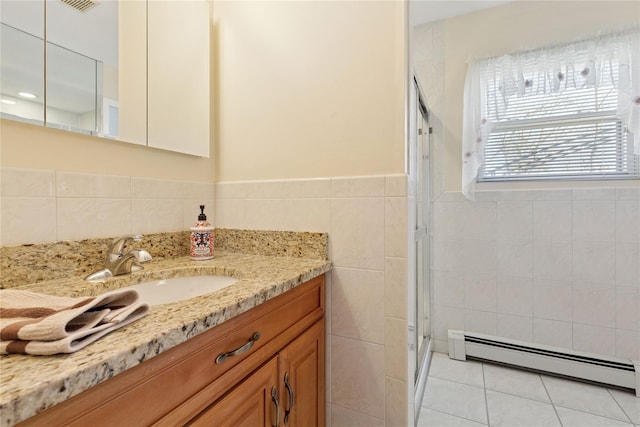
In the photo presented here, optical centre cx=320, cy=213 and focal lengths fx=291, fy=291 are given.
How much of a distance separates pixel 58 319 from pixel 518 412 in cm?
189

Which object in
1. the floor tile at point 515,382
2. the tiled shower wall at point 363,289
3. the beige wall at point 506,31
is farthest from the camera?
the beige wall at point 506,31

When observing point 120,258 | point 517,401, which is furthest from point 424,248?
point 120,258

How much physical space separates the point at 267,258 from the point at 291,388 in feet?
1.50

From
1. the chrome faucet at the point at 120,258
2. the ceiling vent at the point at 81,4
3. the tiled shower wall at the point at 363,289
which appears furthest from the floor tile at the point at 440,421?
the ceiling vent at the point at 81,4

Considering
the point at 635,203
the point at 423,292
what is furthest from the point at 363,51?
the point at 635,203

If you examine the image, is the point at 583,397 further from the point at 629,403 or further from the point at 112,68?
the point at 112,68

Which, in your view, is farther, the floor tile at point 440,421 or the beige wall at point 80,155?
the floor tile at point 440,421

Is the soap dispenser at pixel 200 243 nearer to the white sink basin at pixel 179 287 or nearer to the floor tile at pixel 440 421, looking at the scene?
the white sink basin at pixel 179 287

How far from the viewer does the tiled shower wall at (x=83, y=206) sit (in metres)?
0.75

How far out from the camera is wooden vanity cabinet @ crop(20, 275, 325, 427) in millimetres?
421

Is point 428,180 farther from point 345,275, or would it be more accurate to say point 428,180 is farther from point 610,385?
point 610,385

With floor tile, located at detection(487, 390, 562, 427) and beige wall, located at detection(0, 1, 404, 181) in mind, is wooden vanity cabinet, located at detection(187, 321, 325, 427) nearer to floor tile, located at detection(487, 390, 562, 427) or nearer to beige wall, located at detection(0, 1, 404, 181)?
beige wall, located at detection(0, 1, 404, 181)

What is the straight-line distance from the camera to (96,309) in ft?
1.60

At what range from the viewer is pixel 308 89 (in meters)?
1.14
